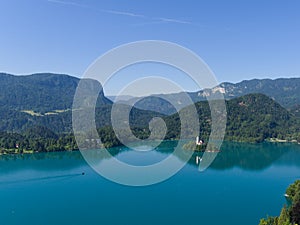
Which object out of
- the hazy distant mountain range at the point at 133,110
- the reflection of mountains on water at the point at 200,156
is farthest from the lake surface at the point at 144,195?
the hazy distant mountain range at the point at 133,110

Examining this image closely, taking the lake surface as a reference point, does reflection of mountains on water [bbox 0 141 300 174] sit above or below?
above

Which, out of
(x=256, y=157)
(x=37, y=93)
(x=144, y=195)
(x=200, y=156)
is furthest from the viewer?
(x=37, y=93)

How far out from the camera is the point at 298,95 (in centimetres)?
8081

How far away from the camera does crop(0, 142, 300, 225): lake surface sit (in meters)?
11.1

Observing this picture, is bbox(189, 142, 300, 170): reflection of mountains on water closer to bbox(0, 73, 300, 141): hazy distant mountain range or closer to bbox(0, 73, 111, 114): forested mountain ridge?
bbox(0, 73, 300, 141): hazy distant mountain range

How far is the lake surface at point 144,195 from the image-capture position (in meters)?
11.1

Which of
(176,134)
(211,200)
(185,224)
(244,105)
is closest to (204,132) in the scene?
(176,134)

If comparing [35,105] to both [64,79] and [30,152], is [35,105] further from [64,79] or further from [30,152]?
[30,152]

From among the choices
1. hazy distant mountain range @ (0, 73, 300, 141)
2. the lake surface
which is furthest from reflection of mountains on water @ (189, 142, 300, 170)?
hazy distant mountain range @ (0, 73, 300, 141)

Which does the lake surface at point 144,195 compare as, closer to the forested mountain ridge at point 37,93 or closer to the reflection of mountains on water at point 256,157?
the reflection of mountains on water at point 256,157

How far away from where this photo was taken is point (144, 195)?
1388 cm

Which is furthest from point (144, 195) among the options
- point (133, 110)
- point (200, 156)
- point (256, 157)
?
point (133, 110)

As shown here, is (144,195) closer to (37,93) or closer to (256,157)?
(256,157)

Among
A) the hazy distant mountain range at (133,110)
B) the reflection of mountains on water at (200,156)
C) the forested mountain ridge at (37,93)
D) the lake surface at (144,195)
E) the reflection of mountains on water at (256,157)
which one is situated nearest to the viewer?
the lake surface at (144,195)
